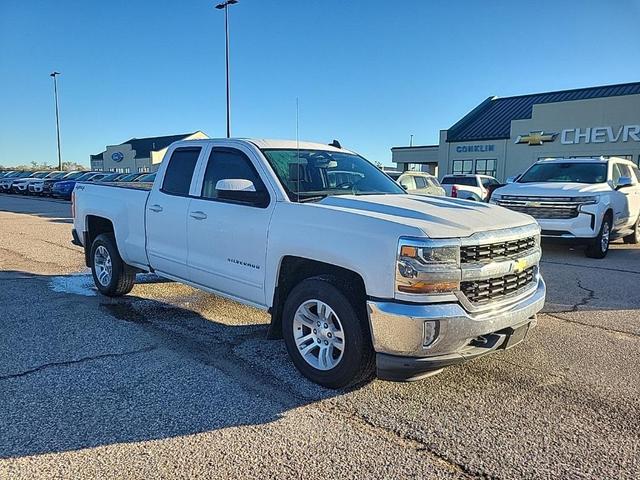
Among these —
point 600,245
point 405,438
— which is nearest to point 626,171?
point 600,245

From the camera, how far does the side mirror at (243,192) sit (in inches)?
168

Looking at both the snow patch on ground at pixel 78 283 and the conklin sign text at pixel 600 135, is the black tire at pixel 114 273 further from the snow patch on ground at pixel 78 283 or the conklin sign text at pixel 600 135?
the conklin sign text at pixel 600 135

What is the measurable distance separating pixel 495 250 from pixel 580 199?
278 inches

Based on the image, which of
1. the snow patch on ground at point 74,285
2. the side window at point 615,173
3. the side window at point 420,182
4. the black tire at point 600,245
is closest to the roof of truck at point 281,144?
the snow patch on ground at point 74,285

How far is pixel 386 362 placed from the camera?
11.0ft

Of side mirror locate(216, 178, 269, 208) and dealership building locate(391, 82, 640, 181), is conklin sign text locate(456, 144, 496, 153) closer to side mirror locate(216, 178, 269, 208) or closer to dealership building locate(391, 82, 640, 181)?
dealership building locate(391, 82, 640, 181)

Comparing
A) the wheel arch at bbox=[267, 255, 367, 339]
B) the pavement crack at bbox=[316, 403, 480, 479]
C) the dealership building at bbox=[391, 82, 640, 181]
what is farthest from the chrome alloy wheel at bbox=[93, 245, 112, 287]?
the dealership building at bbox=[391, 82, 640, 181]

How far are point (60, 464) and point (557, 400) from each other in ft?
10.9

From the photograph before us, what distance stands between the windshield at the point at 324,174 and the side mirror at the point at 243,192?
229mm

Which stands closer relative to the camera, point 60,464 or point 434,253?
point 60,464

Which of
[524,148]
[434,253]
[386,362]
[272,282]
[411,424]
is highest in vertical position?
[524,148]

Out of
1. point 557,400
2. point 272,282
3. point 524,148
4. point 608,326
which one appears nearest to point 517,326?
point 557,400

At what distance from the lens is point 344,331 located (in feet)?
11.8

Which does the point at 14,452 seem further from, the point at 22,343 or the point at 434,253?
the point at 434,253
